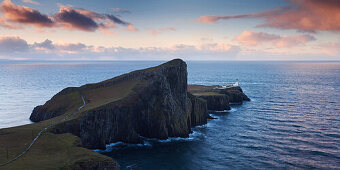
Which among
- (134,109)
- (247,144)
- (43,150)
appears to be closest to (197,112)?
(247,144)

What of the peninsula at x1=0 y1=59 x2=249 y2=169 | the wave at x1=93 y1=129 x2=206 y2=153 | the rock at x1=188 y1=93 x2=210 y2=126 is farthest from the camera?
the rock at x1=188 y1=93 x2=210 y2=126

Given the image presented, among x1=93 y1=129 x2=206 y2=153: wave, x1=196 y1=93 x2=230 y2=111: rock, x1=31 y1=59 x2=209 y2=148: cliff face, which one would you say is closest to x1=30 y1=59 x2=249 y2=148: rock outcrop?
x1=31 y1=59 x2=209 y2=148: cliff face

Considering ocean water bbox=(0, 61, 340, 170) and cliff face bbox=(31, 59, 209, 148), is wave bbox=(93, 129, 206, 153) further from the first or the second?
cliff face bbox=(31, 59, 209, 148)

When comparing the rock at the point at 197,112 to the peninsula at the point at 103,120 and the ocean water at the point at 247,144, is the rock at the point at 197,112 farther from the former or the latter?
the ocean water at the point at 247,144

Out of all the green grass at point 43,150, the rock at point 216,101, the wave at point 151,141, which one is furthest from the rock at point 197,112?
the green grass at point 43,150

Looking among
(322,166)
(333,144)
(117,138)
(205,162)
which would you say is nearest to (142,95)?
(117,138)

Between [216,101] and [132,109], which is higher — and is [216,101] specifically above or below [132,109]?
below

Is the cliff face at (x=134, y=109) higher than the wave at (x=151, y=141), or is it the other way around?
the cliff face at (x=134, y=109)

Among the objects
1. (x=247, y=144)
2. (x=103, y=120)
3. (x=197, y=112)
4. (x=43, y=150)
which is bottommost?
(x=247, y=144)

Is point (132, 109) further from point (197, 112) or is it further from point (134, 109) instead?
point (197, 112)
